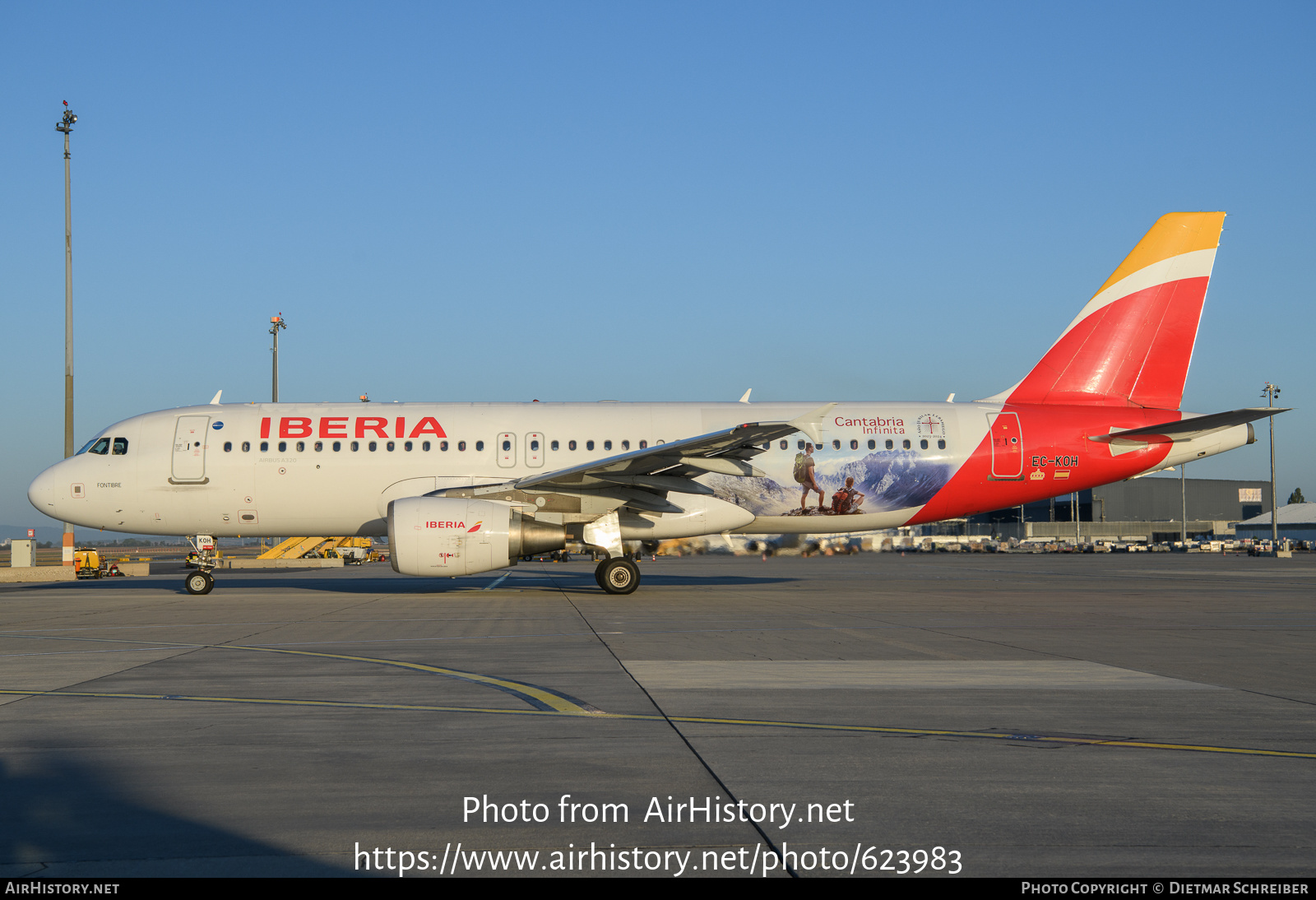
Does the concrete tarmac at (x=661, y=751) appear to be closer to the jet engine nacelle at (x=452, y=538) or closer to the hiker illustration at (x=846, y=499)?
the jet engine nacelle at (x=452, y=538)

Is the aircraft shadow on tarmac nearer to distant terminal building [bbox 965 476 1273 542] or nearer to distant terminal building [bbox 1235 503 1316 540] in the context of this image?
distant terminal building [bbox 965 476 1273 542]

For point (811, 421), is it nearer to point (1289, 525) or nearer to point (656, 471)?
point (656, 471)

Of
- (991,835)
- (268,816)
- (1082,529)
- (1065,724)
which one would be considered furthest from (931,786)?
(1082,529)

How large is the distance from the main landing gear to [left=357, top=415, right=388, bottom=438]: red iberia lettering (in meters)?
4.10

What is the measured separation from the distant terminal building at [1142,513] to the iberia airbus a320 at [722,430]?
259ft

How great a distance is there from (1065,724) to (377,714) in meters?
4.66

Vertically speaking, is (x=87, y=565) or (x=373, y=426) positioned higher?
(x=373, y=426)

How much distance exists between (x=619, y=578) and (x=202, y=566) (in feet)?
29.1

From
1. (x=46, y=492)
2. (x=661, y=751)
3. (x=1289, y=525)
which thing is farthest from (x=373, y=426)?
(x=1289, y=525)

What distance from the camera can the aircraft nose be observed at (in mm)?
20672

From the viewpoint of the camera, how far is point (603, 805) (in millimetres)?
4531

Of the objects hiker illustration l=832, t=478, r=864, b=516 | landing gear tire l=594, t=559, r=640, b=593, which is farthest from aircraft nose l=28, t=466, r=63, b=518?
hiker illustration l=832, t=478, r=864, b=516

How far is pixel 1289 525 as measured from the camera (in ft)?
340
